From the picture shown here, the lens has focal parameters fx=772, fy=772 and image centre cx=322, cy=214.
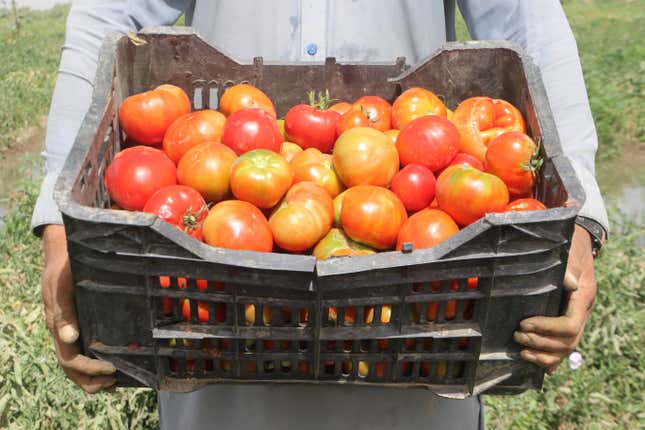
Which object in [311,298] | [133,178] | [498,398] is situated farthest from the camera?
[498,398]

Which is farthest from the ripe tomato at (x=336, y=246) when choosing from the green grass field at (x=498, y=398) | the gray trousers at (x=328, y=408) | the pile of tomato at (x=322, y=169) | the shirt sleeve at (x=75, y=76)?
the green grass field at (x=498, y=398)

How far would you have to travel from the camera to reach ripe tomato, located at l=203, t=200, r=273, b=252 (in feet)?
4.92

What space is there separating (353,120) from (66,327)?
2.65 ft

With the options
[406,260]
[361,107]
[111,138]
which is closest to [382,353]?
[406,260]

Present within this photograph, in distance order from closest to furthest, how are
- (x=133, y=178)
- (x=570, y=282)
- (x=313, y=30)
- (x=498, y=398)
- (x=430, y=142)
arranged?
(x=570, y=282) → (x=133, y=178) → (x=430, y=142) → (x=313, y=30) → (x=498, y=398)

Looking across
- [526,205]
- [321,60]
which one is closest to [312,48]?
[321,60]

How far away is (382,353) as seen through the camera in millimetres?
1488

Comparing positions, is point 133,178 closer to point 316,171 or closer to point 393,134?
point 316,171

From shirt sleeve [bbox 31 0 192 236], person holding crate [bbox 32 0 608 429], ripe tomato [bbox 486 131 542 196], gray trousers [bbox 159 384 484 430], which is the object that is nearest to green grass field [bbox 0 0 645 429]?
person holding crate [bbox 32 0 608 429]

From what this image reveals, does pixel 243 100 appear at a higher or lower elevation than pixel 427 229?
higher

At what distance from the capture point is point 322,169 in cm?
181

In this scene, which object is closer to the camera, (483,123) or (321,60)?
(483,123)

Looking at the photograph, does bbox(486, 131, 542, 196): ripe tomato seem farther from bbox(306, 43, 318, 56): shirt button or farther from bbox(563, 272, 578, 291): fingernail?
bbox(306, 43, 318, 56): shirt button

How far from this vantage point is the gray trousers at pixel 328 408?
1.96 m
